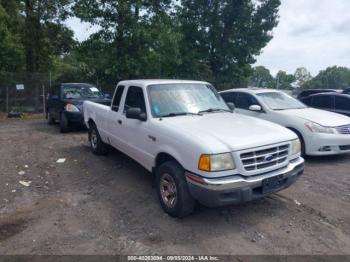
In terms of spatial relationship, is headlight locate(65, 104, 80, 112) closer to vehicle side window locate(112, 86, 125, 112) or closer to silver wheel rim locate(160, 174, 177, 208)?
vehicle side window locate(112, 86, 125, 112)

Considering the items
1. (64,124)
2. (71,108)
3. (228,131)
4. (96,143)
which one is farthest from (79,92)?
(228,131)

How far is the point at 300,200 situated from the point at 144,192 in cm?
254

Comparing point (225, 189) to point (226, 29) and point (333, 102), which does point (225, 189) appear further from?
point (226, 29)

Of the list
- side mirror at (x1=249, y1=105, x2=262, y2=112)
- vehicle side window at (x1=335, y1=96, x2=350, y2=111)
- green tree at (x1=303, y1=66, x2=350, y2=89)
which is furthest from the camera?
green tree at (x1=303, y1=66, x2=350, y2=89)

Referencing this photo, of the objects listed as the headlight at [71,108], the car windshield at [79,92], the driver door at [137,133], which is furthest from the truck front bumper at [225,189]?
the car windshield at [79,92]

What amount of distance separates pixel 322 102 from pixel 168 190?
7.66m

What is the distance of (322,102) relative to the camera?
10.4 meters

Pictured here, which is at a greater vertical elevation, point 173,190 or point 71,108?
point 71,108

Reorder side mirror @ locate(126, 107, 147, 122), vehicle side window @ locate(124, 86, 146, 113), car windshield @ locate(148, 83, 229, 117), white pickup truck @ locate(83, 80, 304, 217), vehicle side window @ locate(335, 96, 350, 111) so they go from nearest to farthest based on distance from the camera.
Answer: white pickup truck @ locate(83, 80, 304, 217), side mirror @ locate(126, 107, 147, 122), car windshield @ locate(148, 83, 229, 117), vehicle side window @ locate(124, 86, 146, 113), vehicle side window @ locate(335, 96, 350, 111)

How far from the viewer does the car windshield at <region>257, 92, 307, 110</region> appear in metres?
8.49

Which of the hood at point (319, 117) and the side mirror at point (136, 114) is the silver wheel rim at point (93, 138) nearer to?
the side mirror at point (136, 114)

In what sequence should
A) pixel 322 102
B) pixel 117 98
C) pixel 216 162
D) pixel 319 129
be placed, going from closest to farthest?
pixel 216 162, pixel 117 98, pixel 319 129, pixel 322 102

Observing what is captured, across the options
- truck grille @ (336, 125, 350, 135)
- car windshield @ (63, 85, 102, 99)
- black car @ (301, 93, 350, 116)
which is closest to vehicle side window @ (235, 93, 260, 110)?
truck grille @ (336, 125, 350, 135)

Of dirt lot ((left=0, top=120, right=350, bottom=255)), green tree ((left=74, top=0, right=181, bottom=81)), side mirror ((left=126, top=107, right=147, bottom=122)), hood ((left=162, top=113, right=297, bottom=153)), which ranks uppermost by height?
green tree ((left=74, top=0, right=181, bottom=81))
